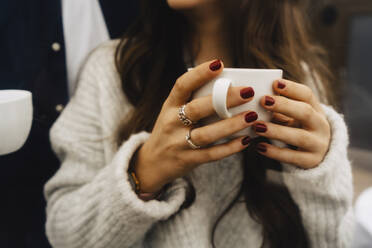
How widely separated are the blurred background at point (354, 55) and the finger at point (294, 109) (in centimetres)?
71

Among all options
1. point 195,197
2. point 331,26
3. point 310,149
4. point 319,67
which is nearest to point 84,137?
point 195,197

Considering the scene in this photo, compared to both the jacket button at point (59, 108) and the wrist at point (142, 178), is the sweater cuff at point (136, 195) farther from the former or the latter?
the jacket button at point (59, 108)

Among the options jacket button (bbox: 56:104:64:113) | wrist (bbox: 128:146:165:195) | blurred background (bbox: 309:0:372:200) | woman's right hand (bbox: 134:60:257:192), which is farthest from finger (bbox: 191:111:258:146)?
blurred background (bbox: 309:0:372:200)

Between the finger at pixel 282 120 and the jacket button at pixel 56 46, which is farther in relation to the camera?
the jacket button at pixel 56 46

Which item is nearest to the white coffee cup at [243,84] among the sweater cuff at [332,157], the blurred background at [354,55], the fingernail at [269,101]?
the fingernail at [269,101]

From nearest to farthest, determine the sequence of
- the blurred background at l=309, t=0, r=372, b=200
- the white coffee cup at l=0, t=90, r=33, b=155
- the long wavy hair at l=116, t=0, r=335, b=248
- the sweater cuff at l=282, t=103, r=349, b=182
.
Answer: the white coffee cup at l=0, t=90, r=33, b=155 → the sweater cuff at l=282, t=103, r=349, b=182 → the long wavy hair at l=116, t=0, r=335, b=248 → the blurred background at l=309, t=0, r=372, b=200

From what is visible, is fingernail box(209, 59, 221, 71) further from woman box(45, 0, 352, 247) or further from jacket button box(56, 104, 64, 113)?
jacket button box(56, 104, 64, 113)

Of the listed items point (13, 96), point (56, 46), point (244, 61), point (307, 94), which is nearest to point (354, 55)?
point (244, 61)

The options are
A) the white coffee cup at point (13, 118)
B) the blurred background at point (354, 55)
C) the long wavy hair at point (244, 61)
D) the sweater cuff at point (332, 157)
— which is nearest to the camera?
the white coffee cup at point (13, 118)

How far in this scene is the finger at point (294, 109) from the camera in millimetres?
282

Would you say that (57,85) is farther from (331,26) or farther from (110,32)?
(331,26)

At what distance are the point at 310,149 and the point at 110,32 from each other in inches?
18.7

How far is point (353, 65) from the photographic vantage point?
1.03m

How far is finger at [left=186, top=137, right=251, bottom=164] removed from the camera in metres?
0.32
